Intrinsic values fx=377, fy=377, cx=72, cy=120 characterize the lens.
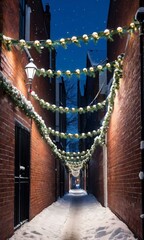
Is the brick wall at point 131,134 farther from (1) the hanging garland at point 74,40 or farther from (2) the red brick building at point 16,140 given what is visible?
(2) the red brick building at point 16,140

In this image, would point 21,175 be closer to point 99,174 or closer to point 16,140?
point 16,140

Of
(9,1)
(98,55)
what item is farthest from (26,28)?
(98,55)

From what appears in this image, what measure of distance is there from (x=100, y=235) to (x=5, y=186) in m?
2.95

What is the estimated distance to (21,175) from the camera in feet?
31.9

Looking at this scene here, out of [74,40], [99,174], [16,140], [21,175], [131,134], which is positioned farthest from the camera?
[99,174]

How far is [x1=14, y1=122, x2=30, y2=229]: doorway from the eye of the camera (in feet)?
29.7

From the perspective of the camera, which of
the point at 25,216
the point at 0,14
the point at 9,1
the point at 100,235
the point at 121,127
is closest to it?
the point at 0,14

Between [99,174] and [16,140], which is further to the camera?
[99,174]

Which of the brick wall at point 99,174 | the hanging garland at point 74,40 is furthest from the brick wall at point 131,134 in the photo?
the brick wall at point 99,174

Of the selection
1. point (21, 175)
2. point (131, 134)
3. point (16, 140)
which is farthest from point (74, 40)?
point (21, 175)

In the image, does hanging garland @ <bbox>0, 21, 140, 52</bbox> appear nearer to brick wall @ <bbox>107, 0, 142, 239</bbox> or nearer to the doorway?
brick wall @ <bbox>107, 0, 142, 239</bbox>

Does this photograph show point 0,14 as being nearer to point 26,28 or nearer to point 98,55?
point 26,28

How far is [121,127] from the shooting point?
9500 millimetres

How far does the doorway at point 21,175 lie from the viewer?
9039mm
